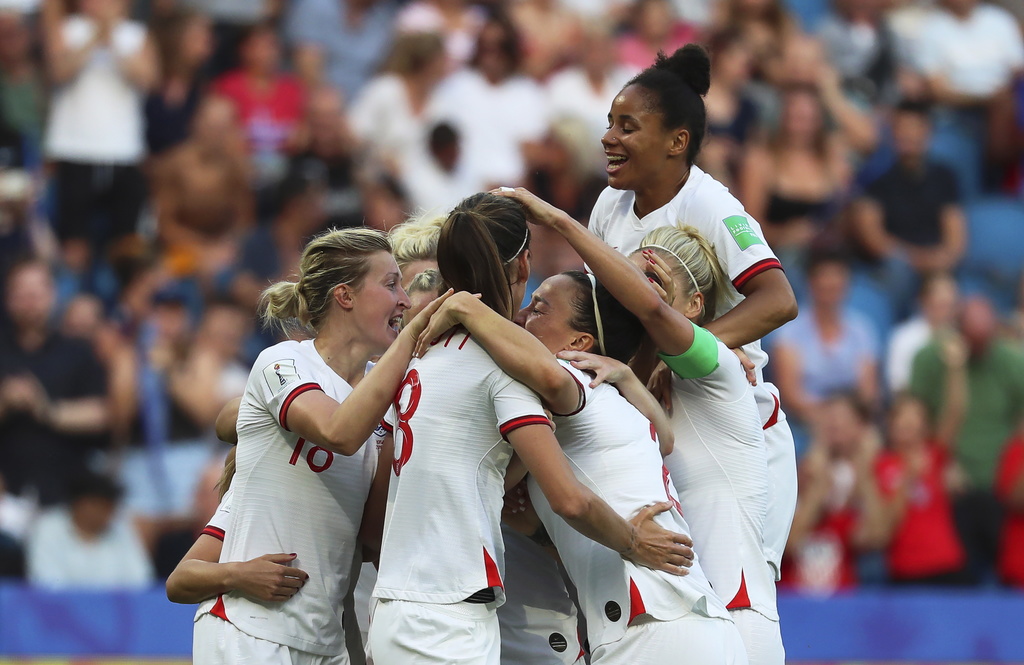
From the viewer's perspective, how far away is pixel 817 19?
1194 cm

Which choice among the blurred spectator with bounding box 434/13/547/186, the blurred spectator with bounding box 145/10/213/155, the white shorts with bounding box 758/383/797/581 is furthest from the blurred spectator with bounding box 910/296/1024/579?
the blurred spectator with bounding box 145/10/213/155

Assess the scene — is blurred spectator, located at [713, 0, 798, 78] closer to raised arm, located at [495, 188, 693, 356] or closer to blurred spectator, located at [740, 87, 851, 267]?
blurred spectator, located at [740, 87, 851, 267]

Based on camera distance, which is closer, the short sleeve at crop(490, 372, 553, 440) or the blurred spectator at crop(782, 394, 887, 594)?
the short sleeve at crop(490, 372, 553, 440)

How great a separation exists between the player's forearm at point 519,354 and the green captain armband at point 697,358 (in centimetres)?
48

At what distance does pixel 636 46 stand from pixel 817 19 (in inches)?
75.3

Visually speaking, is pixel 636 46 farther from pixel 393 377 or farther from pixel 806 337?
pixel 393 377

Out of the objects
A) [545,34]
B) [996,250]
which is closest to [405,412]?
[545,34]

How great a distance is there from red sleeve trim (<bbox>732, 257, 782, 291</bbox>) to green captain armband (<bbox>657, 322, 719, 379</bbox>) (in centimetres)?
41

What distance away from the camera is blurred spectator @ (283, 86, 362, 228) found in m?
9.42

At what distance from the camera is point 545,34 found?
11.0 meters

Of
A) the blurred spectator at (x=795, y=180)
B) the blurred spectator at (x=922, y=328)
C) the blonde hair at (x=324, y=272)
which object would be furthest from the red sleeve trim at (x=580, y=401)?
the blurred spectator at (x=795, y=180)

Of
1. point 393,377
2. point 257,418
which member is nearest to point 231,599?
point 257,418

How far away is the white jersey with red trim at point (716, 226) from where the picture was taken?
14.9 feet

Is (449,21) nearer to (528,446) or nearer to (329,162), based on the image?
(329,162)
